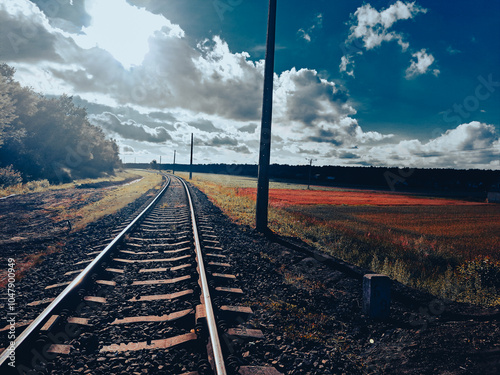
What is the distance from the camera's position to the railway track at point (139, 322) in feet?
8.61

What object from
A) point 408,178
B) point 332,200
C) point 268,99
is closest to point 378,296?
point 268,99

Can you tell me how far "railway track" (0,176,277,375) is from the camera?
2.62 metres

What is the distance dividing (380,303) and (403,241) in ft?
26.6

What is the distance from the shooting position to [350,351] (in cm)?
311

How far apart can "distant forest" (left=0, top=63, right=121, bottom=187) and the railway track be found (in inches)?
891

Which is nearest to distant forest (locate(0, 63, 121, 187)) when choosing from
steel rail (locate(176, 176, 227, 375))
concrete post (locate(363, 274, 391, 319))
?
steel rail (locate(176, 176, 227, 375))

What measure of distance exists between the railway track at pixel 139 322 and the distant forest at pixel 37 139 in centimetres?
2262

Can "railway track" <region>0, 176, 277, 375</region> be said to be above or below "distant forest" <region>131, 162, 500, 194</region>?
below

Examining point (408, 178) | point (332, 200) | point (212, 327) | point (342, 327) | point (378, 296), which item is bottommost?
point (332, 200)

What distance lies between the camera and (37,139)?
Answer: 32.8 metres

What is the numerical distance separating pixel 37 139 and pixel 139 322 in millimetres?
39280

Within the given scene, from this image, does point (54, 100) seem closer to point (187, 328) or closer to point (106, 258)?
point (106, 258)

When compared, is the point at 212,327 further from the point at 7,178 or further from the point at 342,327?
the point at 7,178

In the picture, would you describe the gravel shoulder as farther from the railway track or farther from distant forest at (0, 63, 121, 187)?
distant forest at (0, 63, 121, 187)
